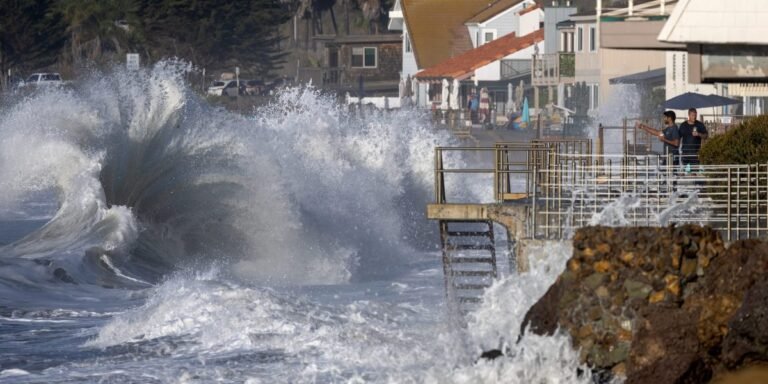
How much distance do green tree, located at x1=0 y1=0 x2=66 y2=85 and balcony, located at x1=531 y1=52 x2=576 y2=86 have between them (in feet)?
107

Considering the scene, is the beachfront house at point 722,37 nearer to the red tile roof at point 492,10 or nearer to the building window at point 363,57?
the red tile roof at point 492,10

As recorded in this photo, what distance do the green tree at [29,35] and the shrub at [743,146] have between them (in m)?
77.1

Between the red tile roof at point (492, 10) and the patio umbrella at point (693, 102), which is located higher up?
the red tile roof at point (492, 10)

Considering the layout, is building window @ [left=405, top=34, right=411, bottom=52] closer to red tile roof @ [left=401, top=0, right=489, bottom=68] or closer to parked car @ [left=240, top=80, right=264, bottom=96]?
red tile roof @ [left=401, top=0, right=489, bottom=68]

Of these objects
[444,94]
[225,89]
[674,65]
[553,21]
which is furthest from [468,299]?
[225,89]

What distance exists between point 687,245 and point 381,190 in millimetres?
21773

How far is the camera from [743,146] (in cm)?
1686

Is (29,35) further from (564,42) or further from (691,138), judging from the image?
(691,138)

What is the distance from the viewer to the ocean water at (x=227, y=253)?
15305mm

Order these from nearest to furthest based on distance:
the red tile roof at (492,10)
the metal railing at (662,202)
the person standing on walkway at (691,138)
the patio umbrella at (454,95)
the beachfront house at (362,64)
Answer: the metal railing at (662,202) < the person standing on walkway at (691,138) < the patio umbrella at (454,95) < the red tile roof at (492,10) < the beachfront house at (362,64)

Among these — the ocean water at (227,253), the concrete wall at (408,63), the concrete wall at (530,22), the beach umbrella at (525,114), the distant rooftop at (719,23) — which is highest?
the concrete wall at (530,22)

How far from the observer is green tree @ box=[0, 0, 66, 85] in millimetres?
90750

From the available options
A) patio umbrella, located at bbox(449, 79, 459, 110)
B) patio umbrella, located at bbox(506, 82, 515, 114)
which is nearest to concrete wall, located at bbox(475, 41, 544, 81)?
patio umbrella, located at bbox(506, 82, 515, 114)

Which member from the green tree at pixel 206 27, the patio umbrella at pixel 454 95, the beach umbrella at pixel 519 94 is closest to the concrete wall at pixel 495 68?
the patio umbrella at pixel 454 95
